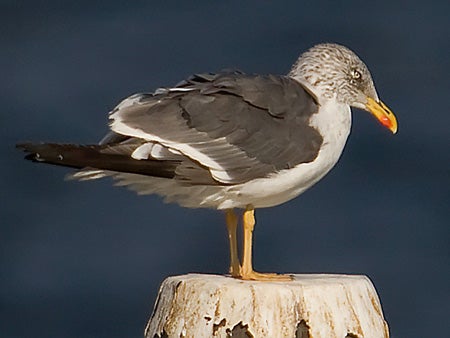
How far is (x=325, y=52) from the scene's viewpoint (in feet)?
20.0

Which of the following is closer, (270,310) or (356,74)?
(270,310)

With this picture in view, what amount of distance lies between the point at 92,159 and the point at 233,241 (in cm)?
84

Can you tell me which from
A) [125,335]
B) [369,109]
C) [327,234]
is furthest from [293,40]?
[369,109]

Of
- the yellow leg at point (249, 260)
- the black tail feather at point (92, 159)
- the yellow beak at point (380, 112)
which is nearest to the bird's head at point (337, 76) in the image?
the yellow beak at point (380, 112)

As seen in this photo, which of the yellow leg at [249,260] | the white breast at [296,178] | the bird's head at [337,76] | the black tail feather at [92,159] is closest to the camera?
the black tail feather at [92,159]

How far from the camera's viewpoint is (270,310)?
A: 4797 millimetres

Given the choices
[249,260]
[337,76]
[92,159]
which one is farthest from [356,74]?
[92,159]

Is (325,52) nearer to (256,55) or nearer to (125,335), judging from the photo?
(125,335)

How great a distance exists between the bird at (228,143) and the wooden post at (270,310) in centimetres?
49

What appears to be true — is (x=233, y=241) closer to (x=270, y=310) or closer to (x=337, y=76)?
(x=337, y=76)

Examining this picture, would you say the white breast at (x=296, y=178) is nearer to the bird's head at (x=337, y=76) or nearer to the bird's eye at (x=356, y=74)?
the bird's head at (x=337, y=76)

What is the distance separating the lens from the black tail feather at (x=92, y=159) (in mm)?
5145

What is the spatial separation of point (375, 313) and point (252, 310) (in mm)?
436

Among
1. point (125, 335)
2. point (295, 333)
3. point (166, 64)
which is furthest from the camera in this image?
point (166, 64)
